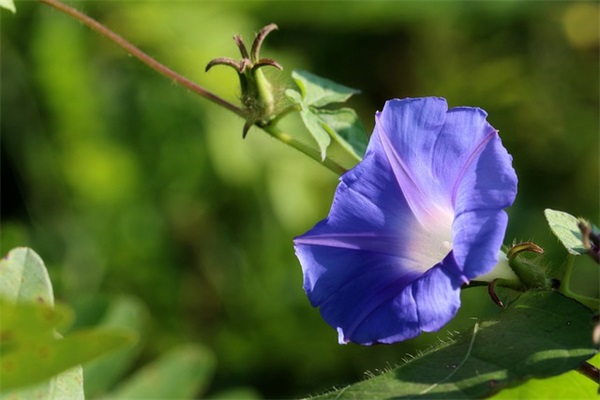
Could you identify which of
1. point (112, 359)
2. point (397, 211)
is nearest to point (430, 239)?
point (397, 211)

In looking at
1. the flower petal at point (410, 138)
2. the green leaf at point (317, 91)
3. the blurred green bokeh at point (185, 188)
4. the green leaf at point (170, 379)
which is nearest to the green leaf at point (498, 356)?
the flower petal at point (410, 138)

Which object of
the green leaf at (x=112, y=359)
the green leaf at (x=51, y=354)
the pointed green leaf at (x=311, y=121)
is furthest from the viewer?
the green leaf at (x=112, y=359)

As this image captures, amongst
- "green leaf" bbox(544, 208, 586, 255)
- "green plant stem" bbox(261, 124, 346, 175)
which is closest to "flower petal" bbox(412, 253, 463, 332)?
"green leaf" bbox(544, 208, 586, 255)

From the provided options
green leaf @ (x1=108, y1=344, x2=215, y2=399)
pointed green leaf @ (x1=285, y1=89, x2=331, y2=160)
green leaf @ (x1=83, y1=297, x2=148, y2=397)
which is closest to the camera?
pointed green leaf @ (x1=285, y1=89, x2=331, y2=160)

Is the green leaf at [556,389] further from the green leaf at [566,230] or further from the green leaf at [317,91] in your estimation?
the green leaf at [317,91]

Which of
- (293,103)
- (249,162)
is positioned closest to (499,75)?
(249,162)

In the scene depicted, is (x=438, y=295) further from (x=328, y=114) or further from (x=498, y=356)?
(x=328, y=114)

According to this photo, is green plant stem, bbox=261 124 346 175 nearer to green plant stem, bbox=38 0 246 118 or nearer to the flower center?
green plant stem, bbox=38 0 246 118
